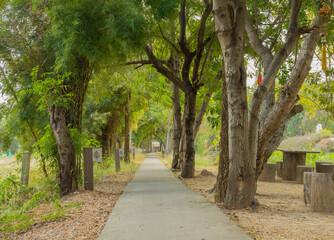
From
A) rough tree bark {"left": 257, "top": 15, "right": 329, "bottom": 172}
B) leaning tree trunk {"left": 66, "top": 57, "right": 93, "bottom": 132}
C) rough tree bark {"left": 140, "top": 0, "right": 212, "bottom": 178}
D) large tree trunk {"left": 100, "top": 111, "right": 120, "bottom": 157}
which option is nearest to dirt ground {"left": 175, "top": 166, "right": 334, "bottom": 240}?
rough tree bark {"left": 257, "top": 15, "right": 329, "bottom": 172}

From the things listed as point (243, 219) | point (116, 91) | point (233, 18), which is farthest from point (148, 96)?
point (243, 219)

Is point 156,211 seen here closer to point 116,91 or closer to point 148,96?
point 116,91

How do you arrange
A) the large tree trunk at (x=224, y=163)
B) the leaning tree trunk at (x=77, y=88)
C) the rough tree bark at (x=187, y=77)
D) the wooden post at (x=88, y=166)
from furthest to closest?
the rough tree bark at (x=187, y=77) < the leaning tree trunk at (x=77, y=88) < the wooden post at (x=88, y=166) < the large tree trunk at (x=224, y=163)

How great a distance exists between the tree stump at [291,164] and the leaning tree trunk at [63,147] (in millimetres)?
8887

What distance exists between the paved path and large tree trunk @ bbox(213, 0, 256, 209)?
0.62 m

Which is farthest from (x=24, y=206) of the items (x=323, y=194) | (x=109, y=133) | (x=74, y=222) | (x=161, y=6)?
(x=109, y=133)

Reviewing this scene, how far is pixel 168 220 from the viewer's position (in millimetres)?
5949

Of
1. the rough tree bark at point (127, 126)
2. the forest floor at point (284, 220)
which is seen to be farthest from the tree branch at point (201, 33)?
the rough tree bark at point (127, 126)

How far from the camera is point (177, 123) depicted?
17.3 metres

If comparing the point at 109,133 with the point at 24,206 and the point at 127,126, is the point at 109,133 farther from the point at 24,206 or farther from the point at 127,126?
the point at 24,206

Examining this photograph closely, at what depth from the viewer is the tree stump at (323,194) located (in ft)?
23.3

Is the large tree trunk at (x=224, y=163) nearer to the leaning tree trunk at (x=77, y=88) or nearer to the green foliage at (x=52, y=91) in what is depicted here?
the green foliage at (x=52, y=91)

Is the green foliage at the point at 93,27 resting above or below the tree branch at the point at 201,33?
below

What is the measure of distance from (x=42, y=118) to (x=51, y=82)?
11.8ft
